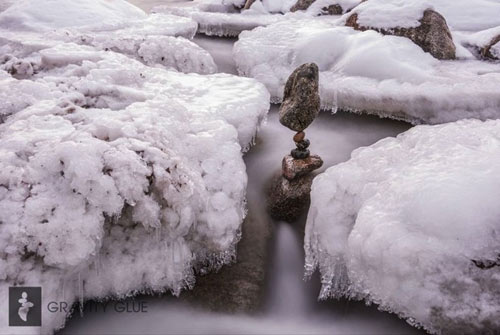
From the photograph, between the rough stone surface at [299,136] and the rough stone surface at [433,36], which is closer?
the rough stone surface at [299,136]

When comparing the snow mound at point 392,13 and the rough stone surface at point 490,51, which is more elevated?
the snow mound at point 392,13

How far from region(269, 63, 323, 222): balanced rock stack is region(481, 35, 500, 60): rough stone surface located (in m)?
4.41

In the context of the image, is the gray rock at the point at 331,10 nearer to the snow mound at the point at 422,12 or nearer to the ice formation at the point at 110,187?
the snow mound at the point at 422,12

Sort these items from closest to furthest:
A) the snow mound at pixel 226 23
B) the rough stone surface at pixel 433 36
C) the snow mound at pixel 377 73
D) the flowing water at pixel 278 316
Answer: the flowing water at pixel 278 316 < the snow mound at pixel 377 73 < the rough stone surface at pixel 433 36 < the snow mound at pixel 226 23

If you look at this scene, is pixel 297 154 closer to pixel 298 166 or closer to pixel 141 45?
pixel 298 166

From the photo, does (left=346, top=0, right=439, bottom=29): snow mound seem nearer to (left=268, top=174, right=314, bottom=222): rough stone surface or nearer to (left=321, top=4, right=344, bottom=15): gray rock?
(left=321, top=4, right=344, bottom=15): gray rock

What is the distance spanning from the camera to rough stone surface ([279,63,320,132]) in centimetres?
364

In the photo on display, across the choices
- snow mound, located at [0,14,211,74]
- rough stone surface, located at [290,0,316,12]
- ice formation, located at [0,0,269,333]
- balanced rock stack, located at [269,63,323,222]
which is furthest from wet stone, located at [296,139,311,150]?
rough stone surface, located at [290,0,316,12]

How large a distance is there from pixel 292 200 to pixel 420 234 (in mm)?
1373

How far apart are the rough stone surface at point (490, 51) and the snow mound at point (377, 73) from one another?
34 centimetres

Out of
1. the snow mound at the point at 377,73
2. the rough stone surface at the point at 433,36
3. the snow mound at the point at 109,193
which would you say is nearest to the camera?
the snow mound at the point at 109,193

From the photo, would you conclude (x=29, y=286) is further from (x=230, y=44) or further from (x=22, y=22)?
(x=230, y=44)

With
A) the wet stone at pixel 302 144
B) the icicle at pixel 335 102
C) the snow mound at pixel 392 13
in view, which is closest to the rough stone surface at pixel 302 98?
the wet stone at pixel 302 144

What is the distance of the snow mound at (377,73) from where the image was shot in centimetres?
506
